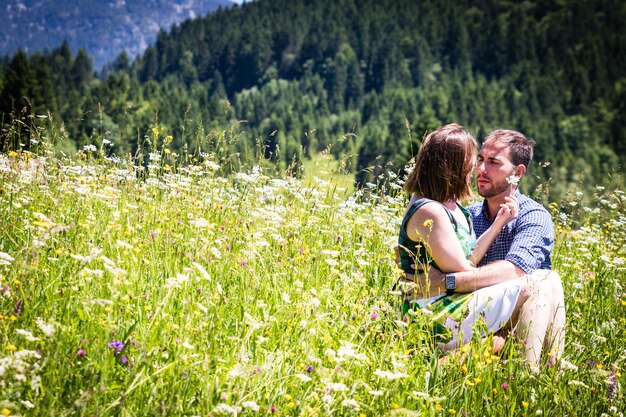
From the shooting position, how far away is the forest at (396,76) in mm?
110188

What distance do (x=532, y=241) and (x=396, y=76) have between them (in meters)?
164

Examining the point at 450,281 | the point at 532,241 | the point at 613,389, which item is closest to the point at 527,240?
the point at 532,241

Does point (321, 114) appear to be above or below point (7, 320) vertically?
below

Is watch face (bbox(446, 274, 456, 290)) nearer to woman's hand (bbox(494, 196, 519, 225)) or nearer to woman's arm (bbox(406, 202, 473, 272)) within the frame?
woman's arm (bbox(406, 202, 473, 272))

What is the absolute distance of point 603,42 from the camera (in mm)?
144000

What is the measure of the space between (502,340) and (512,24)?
581 feet

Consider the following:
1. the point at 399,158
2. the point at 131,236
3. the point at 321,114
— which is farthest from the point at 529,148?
the point at 321,114

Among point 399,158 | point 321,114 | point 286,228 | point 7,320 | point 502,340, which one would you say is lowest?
point 321,114

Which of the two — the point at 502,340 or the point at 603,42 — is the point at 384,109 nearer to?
the point at 603,42

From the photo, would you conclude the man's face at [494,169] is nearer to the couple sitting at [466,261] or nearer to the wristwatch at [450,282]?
the couple sitting at [466,261]

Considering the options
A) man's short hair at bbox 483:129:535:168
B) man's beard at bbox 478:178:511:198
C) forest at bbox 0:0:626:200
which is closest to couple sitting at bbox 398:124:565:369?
man's beard at bbox 478:178:511:198

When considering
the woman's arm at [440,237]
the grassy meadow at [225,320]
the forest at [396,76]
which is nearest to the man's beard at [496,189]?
the grassy meadow at [225,320]

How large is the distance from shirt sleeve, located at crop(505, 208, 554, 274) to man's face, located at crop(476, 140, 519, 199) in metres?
0.35

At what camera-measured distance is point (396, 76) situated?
16375cm
